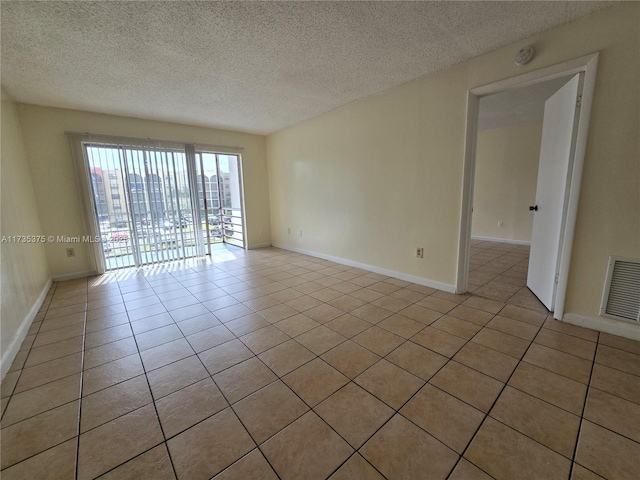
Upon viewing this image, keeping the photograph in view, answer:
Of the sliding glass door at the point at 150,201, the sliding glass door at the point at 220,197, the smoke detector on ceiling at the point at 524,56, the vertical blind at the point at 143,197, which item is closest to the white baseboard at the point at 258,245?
the sliding glass door at the point at 220,197

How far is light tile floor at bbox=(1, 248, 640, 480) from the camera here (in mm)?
1134

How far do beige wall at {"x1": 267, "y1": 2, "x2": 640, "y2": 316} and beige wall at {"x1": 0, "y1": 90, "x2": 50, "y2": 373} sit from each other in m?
3.52

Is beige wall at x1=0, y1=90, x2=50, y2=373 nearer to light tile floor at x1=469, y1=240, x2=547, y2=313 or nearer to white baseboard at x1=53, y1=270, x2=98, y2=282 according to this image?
white baseboard at x1=53, y1=270, x2=98, y2=282

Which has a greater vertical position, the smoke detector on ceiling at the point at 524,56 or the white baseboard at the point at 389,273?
the smoke detector on ceiling at the point at 524,56

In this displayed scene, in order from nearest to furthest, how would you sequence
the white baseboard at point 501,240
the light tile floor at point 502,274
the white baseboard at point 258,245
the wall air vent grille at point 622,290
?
the wall air vent grille at point 622,290, the light tile floor at point 502,274, the white baseboard at point 501,240, the white baseboard at point 258,245

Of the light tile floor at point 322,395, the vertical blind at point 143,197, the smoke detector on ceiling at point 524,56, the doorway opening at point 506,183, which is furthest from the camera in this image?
the vertical blind at point 143,197

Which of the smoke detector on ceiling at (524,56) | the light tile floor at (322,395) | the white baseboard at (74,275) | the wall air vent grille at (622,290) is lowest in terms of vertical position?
the light tile floor at (322,395)

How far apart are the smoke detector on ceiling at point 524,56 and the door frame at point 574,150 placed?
98mm

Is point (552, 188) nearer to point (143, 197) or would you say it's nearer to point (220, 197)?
point (143, 197)

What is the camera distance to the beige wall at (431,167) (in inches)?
73.8

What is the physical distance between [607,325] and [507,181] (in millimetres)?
4155

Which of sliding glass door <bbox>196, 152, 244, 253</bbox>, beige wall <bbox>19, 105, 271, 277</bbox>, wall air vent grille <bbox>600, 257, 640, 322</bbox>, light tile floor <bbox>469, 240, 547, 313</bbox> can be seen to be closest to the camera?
wall air vent grille <bbox>600, 257, 640, 322</bbox>

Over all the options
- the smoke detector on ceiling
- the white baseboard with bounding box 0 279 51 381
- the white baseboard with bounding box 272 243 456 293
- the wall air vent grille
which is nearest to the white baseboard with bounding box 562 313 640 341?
the wall air vent grille

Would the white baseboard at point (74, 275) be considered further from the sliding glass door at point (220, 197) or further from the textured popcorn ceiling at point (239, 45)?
the textured popcorn ceiling at point (239, 45)
